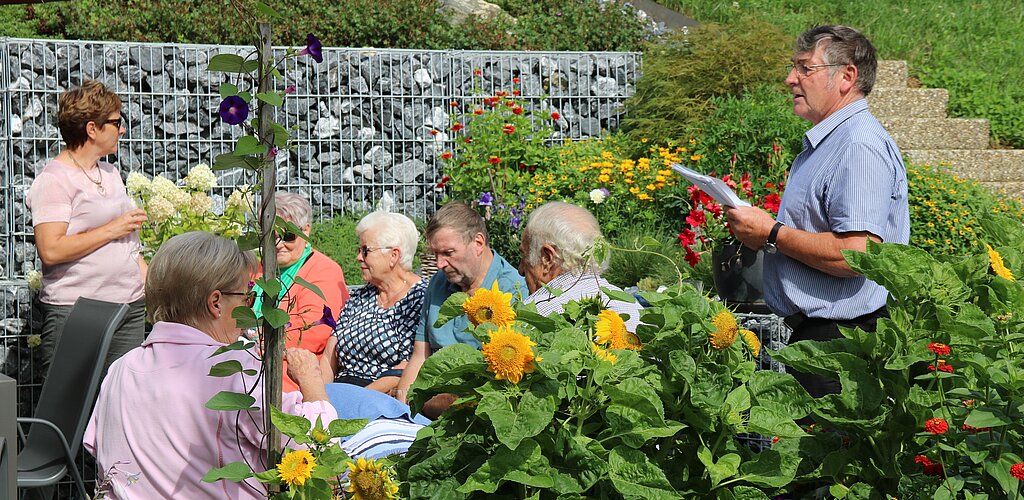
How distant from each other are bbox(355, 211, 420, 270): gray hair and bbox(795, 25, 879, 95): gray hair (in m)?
1.88

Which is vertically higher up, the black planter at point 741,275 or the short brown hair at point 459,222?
the short brown hair at point 459,222

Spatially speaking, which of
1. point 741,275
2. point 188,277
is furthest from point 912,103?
point 188,277

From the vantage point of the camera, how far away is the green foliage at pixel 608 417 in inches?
55.5

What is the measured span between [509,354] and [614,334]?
0.24 m

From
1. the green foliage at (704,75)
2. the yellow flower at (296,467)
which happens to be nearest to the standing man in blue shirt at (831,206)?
the yellow flower at (296,467)

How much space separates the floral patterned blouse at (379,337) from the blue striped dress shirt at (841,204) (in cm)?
159

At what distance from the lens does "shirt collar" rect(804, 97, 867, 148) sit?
2.61 m

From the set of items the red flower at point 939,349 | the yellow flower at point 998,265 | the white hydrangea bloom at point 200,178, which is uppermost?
the yellow flower at point 998,265

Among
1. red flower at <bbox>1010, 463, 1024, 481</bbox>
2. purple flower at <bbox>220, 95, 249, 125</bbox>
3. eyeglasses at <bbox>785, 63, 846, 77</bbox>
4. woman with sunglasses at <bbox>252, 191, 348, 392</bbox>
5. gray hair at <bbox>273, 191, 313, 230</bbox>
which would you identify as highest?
eyeglasses at <bbox>785, 63, 846, 77</bbox>

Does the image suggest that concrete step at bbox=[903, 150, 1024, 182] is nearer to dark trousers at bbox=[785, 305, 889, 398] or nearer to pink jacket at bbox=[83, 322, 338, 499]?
dark trousers at bbox=[785, 305, 889, 398]

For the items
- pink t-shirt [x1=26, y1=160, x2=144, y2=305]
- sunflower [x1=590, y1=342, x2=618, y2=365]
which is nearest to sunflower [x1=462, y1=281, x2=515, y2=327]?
sunflower [x1=590, y1=342, x2=618, y2=365]

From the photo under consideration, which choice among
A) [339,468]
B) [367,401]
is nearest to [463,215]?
[367,401]

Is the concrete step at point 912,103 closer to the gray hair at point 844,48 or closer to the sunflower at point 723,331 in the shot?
the gray hair at point 844,48

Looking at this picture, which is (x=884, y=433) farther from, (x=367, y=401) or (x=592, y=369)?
(x=367, y=401)
